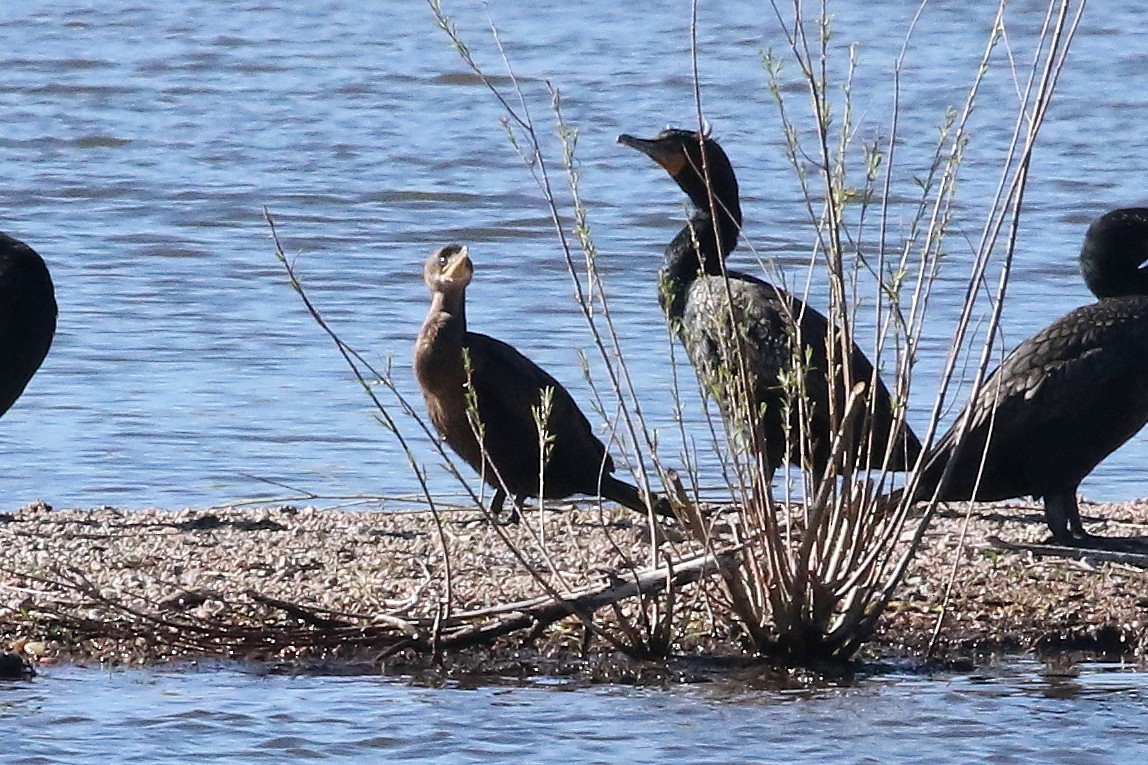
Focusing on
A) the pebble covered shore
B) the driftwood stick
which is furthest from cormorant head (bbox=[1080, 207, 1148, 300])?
the driftwood stick

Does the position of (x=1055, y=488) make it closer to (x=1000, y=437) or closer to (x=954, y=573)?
(x=1000, y=437)

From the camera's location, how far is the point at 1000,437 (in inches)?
284

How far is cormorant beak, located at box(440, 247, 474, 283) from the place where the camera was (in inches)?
307

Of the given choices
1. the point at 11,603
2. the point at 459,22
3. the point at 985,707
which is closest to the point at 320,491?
the point at 11,603

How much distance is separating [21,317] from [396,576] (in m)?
2.38

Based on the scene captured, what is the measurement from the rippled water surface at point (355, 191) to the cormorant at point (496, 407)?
94 cm

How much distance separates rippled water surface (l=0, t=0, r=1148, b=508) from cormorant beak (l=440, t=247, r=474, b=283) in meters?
1.14

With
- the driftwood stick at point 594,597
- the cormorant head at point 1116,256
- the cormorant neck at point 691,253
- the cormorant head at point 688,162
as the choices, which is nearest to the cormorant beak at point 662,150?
the cormorant head at point 688,162

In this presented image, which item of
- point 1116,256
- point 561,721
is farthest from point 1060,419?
point 561,721

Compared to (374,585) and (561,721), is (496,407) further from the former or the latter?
(561,721)

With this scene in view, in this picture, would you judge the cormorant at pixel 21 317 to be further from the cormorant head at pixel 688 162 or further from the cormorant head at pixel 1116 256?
the cormorant head at pixel 1116 256

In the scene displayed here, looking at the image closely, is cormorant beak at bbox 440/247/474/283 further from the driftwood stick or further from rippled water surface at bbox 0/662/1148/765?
rippled water surface at bbox 0/662/1148/765

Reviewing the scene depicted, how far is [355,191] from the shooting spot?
1606 centimetres

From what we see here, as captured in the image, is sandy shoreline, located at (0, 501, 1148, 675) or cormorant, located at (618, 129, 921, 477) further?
cormorant, located at (618, 129, 921, 477)
